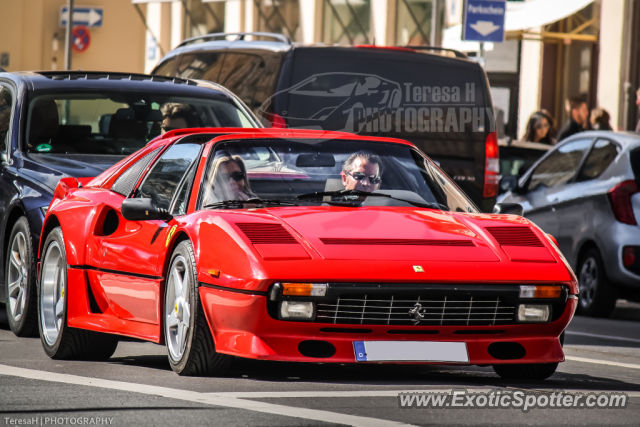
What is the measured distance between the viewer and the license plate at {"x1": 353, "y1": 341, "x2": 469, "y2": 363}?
6.42 meters

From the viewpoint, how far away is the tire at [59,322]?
26.0 ft

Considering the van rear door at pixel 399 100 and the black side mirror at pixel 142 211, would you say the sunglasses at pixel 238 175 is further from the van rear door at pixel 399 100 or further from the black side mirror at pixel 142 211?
the van rear door at pixel 399 100

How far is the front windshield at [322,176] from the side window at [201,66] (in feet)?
21.0

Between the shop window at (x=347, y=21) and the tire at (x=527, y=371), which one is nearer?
the tire at (x=527, y=371)

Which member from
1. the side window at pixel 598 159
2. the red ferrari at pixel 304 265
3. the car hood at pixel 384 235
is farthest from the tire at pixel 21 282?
the side window at pixel 598 159

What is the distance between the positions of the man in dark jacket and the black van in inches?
209

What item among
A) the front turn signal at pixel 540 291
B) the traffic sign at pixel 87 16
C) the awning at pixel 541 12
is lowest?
the front turn signal at pixel 540 291

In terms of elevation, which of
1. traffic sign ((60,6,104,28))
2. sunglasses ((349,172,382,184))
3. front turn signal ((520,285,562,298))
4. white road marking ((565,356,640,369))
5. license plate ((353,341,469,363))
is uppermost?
traffic sign ((60,6,104,28))

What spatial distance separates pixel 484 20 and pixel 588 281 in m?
6.15

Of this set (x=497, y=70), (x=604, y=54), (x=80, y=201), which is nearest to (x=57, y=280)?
(x=80, y=201)

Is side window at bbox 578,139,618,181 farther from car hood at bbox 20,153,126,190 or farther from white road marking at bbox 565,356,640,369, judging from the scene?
car hood at bbox 20,153,126,190

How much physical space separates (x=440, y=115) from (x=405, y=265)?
6318 mm

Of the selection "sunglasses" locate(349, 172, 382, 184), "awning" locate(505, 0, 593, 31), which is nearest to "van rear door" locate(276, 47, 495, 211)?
"sunglasses" locate(349, 172, 382, 184)

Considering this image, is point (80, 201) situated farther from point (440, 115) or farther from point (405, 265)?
point (440, 115)
